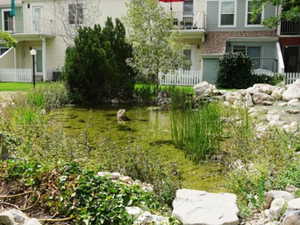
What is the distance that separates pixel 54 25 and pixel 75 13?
8.53ft

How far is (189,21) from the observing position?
66.8ft

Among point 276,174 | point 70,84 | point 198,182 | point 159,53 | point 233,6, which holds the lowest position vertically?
point 198,182

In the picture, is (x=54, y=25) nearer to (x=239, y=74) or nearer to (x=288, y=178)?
(x=239, y=74)

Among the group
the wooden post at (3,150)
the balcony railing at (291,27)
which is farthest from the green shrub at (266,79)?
the wooden post at (3,150)

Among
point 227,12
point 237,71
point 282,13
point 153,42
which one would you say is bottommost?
point 237,71

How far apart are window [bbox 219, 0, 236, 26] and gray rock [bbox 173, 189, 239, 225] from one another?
18384 mm

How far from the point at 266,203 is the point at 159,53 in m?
9.92

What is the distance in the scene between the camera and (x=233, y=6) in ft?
65.8

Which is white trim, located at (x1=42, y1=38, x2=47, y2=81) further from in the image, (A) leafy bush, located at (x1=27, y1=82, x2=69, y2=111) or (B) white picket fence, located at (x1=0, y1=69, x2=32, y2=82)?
(A) leafy bush, located at (x1=27, y1=82, x2=69, y2=111)

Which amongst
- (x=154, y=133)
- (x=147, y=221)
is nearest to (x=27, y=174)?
(x=147, y=221)

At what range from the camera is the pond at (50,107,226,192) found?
15.4 feet

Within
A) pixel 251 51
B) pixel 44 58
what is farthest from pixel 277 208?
pixel 44 58

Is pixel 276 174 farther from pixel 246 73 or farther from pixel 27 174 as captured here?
pixel 246 73

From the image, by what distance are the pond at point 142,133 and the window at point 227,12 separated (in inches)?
440
